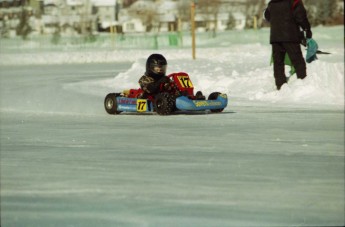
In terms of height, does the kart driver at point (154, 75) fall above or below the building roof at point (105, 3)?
above

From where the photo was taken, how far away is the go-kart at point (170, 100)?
311 inches

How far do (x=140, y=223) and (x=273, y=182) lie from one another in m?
1.17

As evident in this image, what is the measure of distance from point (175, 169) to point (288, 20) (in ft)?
18.7

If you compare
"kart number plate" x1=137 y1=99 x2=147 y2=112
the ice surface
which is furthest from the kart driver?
the ice surface

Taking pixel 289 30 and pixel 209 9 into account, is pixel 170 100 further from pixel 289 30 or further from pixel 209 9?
pixel 209 9

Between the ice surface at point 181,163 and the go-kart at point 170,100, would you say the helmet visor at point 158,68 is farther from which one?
the ice surface at point 181,163

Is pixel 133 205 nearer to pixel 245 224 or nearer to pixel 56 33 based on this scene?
pixel 245 224

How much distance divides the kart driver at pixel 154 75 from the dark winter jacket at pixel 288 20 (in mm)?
2495

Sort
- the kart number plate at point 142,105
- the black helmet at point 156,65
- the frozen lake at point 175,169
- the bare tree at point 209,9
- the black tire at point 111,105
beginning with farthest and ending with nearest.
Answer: the bare tree at point 209,9 → the black tire at point 111,105 → the kart number plate at point 142,105 → the black helmet at point 156,65 → the frozen lake at point 175,169

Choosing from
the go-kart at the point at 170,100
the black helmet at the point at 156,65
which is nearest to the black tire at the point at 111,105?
the go-kart at the point at 170,100

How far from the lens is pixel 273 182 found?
4.27 metres

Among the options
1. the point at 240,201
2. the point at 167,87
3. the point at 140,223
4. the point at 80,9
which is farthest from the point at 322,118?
the point at 80,9

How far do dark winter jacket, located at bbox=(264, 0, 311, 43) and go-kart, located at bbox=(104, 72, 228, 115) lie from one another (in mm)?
2109

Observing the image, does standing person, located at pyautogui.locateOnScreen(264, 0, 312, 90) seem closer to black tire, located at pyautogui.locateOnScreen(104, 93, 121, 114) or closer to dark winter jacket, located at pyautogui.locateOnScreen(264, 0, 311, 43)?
dark winter jacket, located at pyautogui.locateOnScreen(264, 0, 311, 43)
